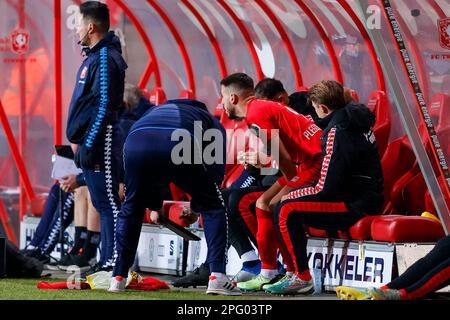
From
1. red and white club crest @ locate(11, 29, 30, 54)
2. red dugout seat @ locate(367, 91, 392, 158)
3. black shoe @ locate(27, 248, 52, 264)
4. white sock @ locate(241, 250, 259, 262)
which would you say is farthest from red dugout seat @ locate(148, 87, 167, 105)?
white sock @ locate(241, 250, 259, 262)

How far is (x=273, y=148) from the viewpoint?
25.3ft

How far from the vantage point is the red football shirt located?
776 cm

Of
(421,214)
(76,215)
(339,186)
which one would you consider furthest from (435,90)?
(76,215)

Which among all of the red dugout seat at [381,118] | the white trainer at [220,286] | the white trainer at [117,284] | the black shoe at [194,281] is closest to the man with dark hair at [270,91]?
the red dugout seat at [381,118]

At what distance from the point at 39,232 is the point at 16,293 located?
3.16m

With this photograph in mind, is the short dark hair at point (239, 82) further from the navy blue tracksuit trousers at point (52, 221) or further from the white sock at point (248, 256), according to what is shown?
the navy blue tracksuit trousers at point (52, 221)

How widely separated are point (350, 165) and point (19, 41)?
19.6 ft

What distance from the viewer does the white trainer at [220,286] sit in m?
7.39

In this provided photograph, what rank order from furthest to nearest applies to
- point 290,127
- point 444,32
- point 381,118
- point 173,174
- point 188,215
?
1. point 381,118
2. point 188,215
3. point 444,32
4. point 290,127
5. point 173,174

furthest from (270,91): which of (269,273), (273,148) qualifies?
(269,273)

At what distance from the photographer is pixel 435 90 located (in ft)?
29.3

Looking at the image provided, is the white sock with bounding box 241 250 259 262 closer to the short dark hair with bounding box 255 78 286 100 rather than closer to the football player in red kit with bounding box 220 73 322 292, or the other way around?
the football player in red kit with bounding box 220 73 322 292

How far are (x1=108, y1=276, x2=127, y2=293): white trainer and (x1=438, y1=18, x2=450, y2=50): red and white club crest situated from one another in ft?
9.82

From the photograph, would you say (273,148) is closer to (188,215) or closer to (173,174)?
(173,174)
